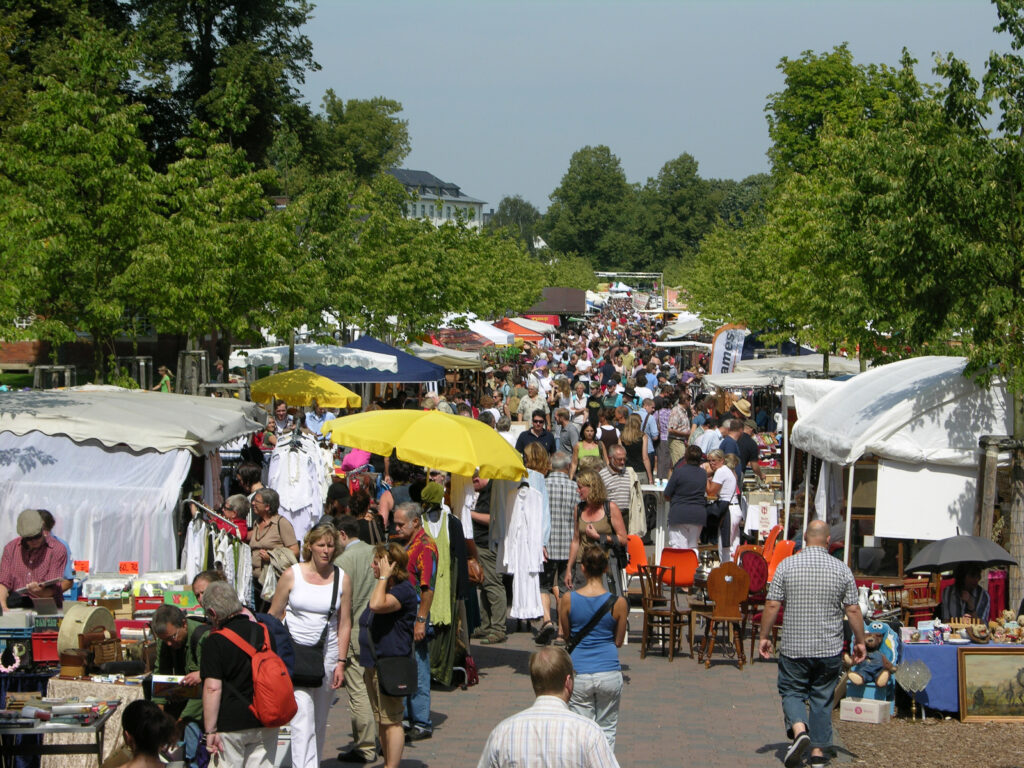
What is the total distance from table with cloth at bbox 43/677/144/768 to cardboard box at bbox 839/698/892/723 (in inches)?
205

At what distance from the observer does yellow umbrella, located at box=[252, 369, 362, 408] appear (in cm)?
1778

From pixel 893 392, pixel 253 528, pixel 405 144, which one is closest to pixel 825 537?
pixel 253 528

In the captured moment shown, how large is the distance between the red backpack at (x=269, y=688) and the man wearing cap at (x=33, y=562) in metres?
3.56

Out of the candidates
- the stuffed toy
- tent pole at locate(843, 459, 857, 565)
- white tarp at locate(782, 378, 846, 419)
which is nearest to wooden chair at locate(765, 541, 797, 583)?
tent pole at locate(843, 459, 857, 565)

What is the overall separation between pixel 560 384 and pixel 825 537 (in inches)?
710

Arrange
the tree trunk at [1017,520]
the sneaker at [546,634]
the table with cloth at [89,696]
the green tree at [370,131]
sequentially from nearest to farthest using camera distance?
1. the table with cloth at [89,696]
2. the sneaker at [546,634]
3. the tree trunk at [1017,520]
4. the green tree at [370,131]

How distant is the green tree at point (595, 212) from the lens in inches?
6462

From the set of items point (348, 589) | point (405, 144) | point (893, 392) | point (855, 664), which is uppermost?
point (405, 144)

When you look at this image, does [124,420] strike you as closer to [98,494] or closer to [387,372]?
[98,494]

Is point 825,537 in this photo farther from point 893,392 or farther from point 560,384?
point 560,384

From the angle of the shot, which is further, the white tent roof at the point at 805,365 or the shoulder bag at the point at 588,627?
the white tent roof at the point at 805,365

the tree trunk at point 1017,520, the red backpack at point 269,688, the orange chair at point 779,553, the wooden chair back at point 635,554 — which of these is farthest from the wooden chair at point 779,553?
the red backpack at point 269,688

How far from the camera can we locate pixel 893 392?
42.5 feet

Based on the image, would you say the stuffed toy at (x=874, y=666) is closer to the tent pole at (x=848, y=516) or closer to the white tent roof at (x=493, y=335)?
the tent pole at (x=848, y=516)
